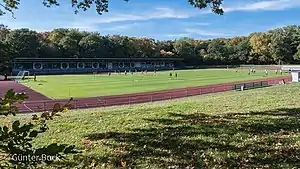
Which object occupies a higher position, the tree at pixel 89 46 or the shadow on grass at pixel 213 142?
the tree at pixel 89 46

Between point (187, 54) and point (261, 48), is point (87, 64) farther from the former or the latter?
point (261, 48)

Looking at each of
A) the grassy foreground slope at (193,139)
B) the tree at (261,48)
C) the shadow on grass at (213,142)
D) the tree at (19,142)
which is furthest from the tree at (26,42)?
the tree at (19,142)

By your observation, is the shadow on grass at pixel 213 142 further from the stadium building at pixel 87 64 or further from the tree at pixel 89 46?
the tree at pixel 89 46

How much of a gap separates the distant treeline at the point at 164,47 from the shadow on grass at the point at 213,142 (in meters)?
108

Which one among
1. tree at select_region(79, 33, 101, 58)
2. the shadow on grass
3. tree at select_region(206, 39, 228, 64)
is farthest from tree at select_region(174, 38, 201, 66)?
the shadow on grass

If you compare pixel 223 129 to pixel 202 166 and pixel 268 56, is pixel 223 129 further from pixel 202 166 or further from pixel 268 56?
pixel 268 56

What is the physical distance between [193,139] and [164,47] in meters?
147

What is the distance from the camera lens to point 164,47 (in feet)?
508

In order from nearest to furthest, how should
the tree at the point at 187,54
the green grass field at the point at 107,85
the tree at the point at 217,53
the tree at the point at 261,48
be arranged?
1. the green grass field at the point at 107,85
2. the tree at the point at 261,48
3. the tree at the point at 187,54
4. the tree at the point at 217,53

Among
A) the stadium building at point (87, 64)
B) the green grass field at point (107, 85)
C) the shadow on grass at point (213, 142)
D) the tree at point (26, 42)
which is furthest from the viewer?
the tree at point (26, 42)

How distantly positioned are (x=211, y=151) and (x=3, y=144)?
5803 mm

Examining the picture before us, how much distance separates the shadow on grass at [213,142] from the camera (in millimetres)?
7199

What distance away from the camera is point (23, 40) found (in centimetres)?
11156

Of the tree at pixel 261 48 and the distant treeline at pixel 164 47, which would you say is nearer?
the distant treeline at pixel 164 47
